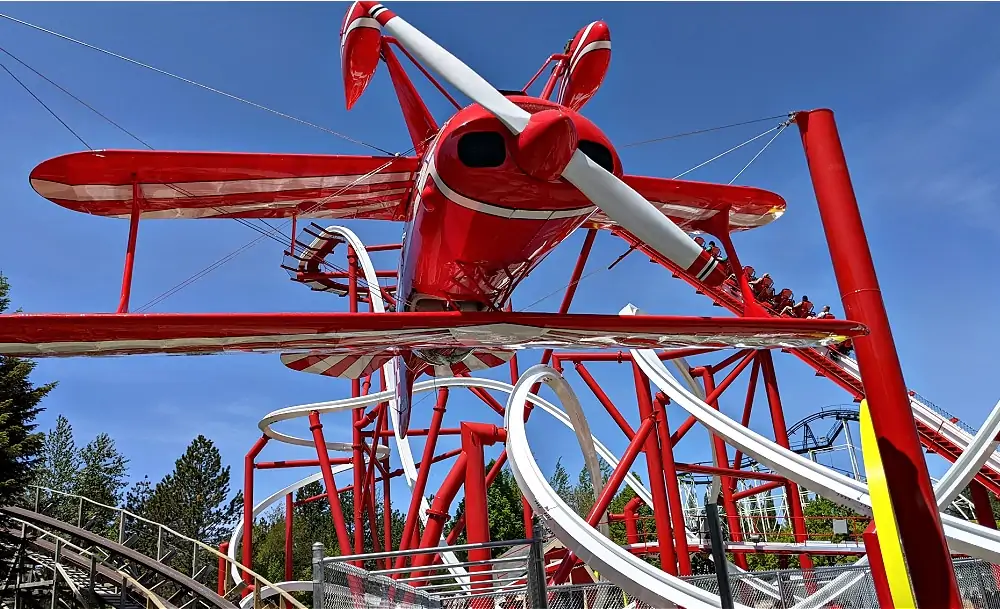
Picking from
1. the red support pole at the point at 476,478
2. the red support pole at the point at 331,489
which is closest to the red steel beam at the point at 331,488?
the red support pole at the point at 331,489

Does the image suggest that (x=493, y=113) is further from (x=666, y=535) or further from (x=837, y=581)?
(x=666, y=535)

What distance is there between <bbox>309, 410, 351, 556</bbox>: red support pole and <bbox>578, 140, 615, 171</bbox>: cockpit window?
417 inches

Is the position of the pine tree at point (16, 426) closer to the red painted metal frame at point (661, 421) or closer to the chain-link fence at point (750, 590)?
the red painted metal frame at point (661, 421)

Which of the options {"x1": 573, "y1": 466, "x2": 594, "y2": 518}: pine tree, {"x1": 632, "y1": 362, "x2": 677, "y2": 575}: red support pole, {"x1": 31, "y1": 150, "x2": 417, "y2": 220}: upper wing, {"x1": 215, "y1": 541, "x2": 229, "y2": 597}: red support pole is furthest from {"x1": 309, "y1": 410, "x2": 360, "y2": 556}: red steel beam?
{"x1": 573, "y1": 466, "x2": 594, "y2": 518}: pine tree

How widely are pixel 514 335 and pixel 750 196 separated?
4.75 m

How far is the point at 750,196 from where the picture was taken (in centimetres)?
1003

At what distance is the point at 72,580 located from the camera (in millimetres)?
14070

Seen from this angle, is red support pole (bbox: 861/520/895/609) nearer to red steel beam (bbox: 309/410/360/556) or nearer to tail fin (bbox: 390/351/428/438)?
tail fin (bbox: 390/351/428/438)

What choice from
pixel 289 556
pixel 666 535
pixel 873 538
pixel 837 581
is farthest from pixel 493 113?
pixel 289 556

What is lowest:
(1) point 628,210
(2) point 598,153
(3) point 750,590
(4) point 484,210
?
(3) point 750,590

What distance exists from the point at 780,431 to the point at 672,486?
330cm

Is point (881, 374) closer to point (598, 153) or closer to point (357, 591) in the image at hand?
point (598, 153)

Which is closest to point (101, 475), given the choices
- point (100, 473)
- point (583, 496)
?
point (100, 473)

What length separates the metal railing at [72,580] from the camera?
40.3 feet
